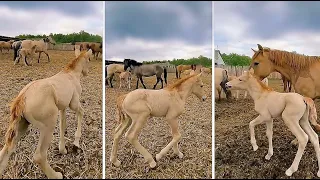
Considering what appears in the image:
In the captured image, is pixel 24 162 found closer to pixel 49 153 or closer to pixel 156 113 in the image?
pixel 49 153

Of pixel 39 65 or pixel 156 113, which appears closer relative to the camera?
pixel 156 113

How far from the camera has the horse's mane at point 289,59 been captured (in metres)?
→ 3.16

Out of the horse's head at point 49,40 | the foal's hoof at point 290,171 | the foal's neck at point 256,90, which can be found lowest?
the foal's hoof at point 290,171

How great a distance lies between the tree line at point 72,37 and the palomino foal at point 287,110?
114 centimetres

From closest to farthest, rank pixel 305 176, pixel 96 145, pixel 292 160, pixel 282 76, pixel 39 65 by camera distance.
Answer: pixel 305 176 → pixel 292 160 → pixel 96 145 → pixel 282 76 → pixel 39 65

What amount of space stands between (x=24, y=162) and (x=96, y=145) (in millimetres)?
557

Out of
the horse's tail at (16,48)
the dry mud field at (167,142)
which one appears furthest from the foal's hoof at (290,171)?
the horse's tail at (16,48)

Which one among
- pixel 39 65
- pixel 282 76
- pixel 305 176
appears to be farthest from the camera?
pixel 39 65

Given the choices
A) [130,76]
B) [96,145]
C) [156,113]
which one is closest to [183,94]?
[156,113]

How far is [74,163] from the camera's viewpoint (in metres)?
2.93

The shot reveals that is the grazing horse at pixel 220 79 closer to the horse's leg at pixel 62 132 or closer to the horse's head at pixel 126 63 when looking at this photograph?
the horse's head at pixel 126 63

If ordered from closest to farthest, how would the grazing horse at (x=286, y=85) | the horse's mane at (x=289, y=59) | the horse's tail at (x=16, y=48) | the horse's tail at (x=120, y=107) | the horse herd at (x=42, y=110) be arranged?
1. the horse herd at (x=42, y=110)
2. the horse's tail at (x=120, y=107)
3. the horse's mane at (x=289, y=59)
4. the grazing horse at (x=286, y=85)
5. the horse's tail at (x=16, y=48)

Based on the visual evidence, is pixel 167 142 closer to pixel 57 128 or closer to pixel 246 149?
pixel 246 149

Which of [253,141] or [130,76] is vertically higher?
[130,76]
